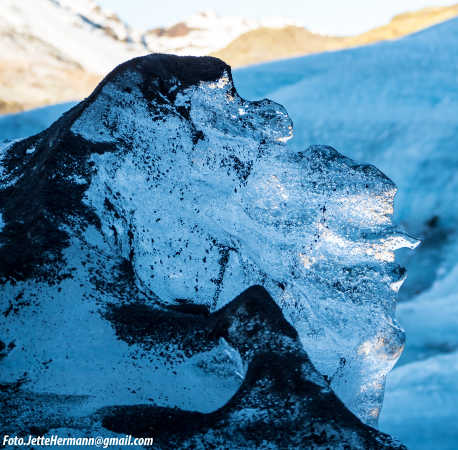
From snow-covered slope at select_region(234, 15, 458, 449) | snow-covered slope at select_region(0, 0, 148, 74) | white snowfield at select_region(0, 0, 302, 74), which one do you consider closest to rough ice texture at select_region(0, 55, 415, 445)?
snow-covered slope at select_region(234, 15, 458, 449)

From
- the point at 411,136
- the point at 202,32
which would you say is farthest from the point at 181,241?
the point at 202,32

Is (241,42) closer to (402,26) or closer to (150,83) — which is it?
(402,26)

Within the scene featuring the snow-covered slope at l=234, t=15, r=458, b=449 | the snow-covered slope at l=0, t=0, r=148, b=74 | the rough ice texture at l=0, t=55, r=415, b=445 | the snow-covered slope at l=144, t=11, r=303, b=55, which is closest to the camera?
the rough ice texture at l=0, t=55, r=415, b=445

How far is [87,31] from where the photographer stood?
287 cm

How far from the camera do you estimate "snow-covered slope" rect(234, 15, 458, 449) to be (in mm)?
1247

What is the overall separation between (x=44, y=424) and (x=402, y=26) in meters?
4.18

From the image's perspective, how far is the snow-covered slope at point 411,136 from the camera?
125 cm

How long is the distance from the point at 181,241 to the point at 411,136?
3.80 feet

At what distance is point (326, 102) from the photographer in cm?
186

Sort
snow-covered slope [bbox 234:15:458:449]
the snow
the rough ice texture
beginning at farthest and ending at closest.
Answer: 1. the snow
2. snow-covered slope [bbox 234:15:458:449]
3. the rough ice texture

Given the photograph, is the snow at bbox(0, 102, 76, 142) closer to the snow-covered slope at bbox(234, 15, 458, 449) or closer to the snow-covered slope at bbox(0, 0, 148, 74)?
the snow-covered slope at bbox(0, 0, 148, 74)

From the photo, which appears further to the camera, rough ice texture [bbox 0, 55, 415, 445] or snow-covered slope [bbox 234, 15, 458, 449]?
snow-covered slope [bbox 234, 15, 458, 449]

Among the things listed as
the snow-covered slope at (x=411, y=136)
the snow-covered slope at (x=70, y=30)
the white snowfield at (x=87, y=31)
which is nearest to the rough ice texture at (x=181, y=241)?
the snow-covered slope at (x=411, y=136)

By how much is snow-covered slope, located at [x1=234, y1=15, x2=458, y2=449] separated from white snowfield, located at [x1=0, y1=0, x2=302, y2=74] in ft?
1.60
